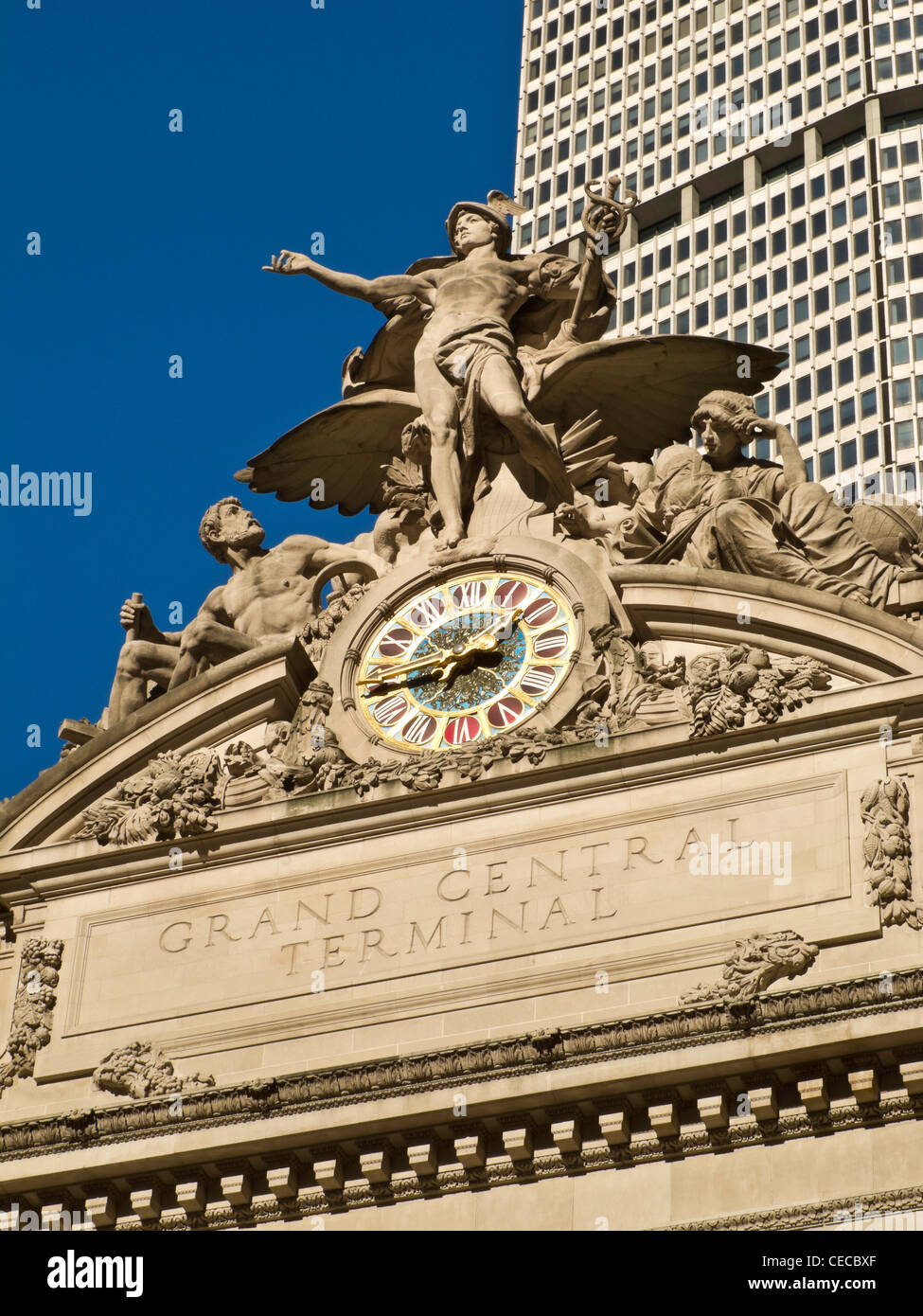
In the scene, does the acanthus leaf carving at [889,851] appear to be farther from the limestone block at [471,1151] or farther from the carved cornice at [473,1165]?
the limestone block at [471,1151]

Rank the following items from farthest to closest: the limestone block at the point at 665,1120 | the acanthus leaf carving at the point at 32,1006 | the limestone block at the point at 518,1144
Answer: the acanthus leaf carving at the point at 32,1006
the limestone block at the point at 518,1144
the limestone block at the point at 665,1120

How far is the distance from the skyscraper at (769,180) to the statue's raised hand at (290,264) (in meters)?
30.5

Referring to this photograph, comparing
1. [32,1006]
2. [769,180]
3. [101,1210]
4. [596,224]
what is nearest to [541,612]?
[596,224]

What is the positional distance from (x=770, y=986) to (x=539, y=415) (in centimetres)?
948

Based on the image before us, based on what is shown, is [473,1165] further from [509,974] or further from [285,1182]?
[509,974]

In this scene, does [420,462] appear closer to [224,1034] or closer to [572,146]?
[224,1034]

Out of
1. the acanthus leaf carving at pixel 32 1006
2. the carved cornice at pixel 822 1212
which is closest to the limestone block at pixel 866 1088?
the carved cornice at pixel 822 1212

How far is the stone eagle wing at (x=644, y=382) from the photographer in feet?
116

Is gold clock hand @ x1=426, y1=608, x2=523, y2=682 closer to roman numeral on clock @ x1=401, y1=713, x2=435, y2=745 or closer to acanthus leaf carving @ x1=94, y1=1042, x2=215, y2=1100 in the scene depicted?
roman numeral on clock @ x1=401, y1=713, x2=435, y2=745

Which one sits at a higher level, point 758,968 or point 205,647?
point 205,647

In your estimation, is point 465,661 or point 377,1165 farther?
point 465,661

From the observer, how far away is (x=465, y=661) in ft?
108

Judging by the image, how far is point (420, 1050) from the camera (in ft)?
96.1

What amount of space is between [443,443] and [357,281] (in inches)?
116
